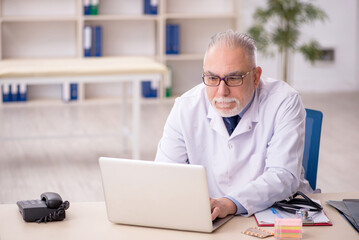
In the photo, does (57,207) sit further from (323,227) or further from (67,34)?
(67,34)

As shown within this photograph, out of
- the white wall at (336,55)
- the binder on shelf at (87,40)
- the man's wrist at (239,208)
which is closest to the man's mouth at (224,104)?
the man's wrist at (239,208)

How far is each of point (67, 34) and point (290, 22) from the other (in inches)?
92.5

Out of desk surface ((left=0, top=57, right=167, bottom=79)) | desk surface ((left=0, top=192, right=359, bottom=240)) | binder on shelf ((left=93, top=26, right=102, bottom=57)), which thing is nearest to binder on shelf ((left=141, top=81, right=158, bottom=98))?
binder on shelf ((left=93, top=26, right=102, bottom=57))

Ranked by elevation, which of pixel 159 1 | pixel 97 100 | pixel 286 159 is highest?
pixel 159 1

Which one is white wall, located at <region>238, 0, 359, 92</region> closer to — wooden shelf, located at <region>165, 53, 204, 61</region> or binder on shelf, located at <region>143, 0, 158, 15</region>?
wooden shelf, located at <region>165, 53, 204, 61</region>

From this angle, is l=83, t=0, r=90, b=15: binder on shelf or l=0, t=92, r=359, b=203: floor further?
l=83, t=0, r=90, b=15: binder on shelf

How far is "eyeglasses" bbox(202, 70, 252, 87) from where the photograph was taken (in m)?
2.12

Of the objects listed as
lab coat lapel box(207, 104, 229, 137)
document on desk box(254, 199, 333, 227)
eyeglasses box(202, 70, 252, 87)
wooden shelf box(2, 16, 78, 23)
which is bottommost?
document on desk box(254, 199, 333, 227)

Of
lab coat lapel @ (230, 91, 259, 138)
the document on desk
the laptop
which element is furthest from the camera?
lab coat lapel @ (230, 91, 259, 138)

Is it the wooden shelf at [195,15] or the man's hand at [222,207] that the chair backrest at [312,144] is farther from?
the wooden shelf at [195,15]

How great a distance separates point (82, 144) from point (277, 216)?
3538 millimetres

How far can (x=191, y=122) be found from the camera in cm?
232

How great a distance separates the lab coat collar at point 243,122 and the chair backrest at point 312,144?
0.90 feet

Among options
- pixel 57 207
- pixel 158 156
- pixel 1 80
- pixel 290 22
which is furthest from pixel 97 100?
pixel 57 207
